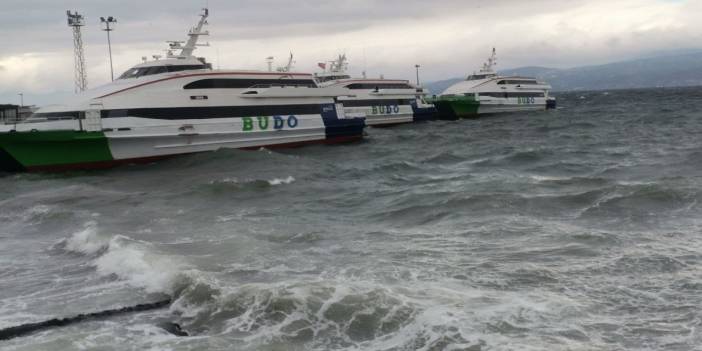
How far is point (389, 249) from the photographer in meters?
9.94

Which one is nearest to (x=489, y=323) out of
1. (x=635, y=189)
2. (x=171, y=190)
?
(x=635, y=189)

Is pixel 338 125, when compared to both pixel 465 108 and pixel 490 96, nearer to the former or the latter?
pixel 465 108

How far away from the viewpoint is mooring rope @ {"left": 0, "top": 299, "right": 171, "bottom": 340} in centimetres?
672

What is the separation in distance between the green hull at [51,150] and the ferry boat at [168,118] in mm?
31

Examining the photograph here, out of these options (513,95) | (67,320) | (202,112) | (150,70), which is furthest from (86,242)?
(513,95)

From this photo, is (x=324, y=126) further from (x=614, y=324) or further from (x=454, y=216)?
(x=614, y=324)

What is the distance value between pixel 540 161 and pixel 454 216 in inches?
396

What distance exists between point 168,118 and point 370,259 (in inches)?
672

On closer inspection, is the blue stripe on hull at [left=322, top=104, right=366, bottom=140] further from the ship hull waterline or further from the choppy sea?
the choppy sea

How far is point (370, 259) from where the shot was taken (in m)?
9.30

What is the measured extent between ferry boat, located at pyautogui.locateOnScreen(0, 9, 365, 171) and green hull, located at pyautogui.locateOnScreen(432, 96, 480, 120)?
22.7 metres

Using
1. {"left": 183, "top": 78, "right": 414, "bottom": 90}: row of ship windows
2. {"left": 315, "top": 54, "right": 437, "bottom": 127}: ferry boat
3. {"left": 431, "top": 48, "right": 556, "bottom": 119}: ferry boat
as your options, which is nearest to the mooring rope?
{"left": 183, "top": 78, "right": 414, "bottom": 90}: row of ship windows

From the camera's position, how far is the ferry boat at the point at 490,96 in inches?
2037

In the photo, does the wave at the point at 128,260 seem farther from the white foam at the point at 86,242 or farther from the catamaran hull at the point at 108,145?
the catamaran hull at the point at 108,145
